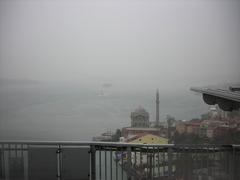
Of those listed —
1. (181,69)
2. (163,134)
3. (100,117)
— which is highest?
(181,69)

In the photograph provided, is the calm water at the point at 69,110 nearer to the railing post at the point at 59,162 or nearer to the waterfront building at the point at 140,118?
the waterfront building at the point at 140,118

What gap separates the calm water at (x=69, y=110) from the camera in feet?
10.6

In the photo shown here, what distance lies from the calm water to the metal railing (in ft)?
0.61

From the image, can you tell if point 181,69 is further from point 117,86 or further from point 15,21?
point 15,21

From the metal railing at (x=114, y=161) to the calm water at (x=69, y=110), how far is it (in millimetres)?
185

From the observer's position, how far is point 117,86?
3.25 metres

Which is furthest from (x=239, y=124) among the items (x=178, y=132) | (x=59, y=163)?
(x=59, y=163)

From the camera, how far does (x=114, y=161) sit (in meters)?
3.18

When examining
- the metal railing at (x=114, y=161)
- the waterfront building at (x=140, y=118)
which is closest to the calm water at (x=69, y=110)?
the waterfront building at (x=140, y=118)

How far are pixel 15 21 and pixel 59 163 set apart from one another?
181cm

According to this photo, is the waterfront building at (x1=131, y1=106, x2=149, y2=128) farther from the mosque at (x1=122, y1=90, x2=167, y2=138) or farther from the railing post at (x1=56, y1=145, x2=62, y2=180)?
the railing post at (x1=56, y1=145, x2=62, y2=180)

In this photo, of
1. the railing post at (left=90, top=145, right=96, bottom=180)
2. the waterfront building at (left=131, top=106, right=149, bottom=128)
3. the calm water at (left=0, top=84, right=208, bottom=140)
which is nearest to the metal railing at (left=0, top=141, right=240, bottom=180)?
the railing post at (left=90, top=145, right=96, bottom=180)

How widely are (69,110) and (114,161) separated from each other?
2.71ft

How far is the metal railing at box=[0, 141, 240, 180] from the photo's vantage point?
2999 mm
